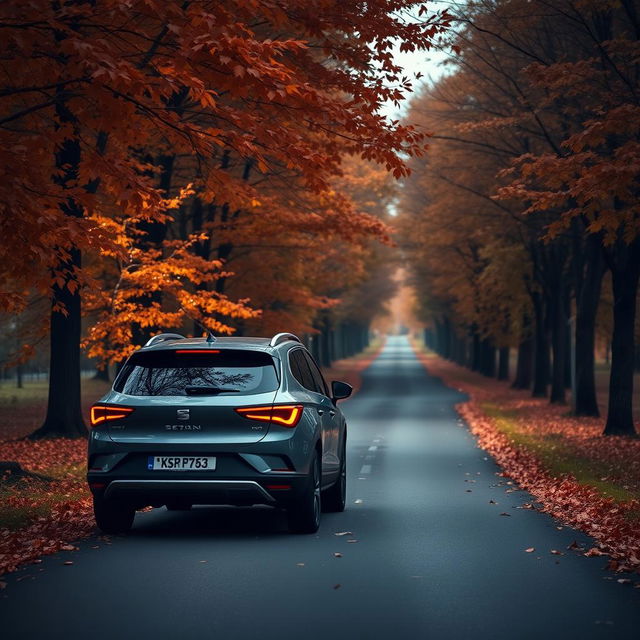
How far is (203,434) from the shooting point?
384 inches

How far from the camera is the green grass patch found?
1331 centimetres

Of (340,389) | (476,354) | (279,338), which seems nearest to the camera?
(279,338)

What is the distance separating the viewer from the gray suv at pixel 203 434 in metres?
9.70

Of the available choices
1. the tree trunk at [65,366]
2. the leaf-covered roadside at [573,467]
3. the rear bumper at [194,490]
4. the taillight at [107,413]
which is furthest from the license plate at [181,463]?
the tree trunk at [65,366]

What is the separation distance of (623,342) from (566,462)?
251 inches

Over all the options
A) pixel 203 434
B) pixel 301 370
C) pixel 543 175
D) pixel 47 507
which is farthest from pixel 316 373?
pixel 543 175

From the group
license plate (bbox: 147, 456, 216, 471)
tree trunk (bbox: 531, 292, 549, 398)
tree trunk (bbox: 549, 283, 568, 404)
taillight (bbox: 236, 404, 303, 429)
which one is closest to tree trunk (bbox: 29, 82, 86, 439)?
license plate (bbox: 147, 456, 216, 471)

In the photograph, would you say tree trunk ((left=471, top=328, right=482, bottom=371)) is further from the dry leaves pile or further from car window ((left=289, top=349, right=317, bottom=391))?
car window ((left=289, top=349, right=317, bottom=391))

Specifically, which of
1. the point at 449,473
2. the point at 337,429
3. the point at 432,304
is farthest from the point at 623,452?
the point at 432,304

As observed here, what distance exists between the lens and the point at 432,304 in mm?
77750

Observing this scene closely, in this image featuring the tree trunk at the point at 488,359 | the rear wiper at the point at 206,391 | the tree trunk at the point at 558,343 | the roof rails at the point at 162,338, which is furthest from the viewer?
the tree trunk at the point at 488,359

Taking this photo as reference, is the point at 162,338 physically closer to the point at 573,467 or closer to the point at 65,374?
the point at 573,467

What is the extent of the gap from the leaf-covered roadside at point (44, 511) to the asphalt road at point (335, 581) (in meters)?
0.29

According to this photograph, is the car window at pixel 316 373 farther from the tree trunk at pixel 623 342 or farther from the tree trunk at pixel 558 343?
the tree trunk at pixel 558 343
